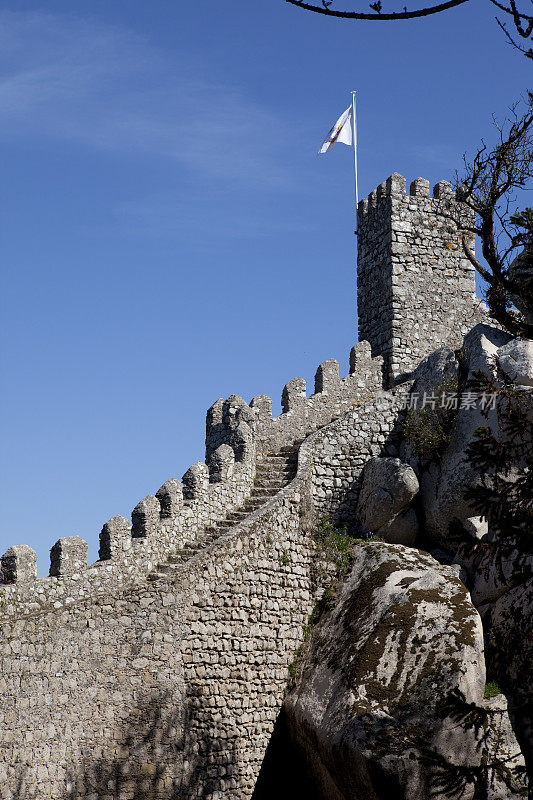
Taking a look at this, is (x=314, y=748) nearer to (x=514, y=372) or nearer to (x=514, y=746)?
(x=514, y=746)

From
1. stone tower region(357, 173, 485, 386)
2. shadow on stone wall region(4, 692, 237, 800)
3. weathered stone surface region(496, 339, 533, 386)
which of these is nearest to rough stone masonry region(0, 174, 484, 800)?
shadow on stone wall region(4, 692, 237, 800)

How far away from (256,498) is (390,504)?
2.87 m

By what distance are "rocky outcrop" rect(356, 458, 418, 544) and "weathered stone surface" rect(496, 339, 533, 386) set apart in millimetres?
2900

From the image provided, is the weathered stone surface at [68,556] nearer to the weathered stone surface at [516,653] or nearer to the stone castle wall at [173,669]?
the stone castle wall at [173,669]

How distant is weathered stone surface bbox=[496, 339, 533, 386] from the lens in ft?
71.4

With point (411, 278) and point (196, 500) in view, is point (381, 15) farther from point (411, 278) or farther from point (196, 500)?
point (411, 278)

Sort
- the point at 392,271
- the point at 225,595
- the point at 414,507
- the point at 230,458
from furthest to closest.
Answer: the point at 392,271
the point at 414,507
the point at 230,458
the point at 225,595

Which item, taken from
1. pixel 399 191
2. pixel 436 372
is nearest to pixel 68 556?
pixel 436 372

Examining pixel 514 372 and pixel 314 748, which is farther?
pixel 514 372

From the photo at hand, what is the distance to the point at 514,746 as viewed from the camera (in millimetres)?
17094

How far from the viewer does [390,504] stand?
72.1 ft

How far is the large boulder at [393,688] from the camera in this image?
15875 mm

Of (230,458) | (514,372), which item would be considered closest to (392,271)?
(514,372)

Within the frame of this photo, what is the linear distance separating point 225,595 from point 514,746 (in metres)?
5.45
